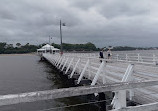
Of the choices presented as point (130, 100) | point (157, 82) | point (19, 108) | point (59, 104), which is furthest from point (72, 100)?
point (157, 82)

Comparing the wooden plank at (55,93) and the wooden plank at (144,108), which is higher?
the wooden plank at (55,93)

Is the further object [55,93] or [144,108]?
[144,108]

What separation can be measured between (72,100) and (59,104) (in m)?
0.73

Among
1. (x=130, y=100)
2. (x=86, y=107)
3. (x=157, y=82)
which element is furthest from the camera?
(x=86, y=107)

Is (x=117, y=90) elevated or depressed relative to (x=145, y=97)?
elevated

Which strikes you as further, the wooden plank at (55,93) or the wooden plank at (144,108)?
the wooden plank at (144,108)

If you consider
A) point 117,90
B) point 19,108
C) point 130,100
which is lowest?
point 19,108

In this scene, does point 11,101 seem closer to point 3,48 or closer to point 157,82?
point 157,82

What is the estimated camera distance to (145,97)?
5578 mm

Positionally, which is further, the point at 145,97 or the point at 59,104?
the point at 59,104

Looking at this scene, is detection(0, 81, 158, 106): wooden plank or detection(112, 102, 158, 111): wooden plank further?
detection(112, 102, 158, 111): wooden plank

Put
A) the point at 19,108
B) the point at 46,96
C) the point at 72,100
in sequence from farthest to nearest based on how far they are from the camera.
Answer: the point at 72,100
the point at 19,108
the point at 46,96

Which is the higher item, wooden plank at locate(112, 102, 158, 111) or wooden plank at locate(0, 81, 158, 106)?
wooden plank at locate(0, 81, 158, 106)

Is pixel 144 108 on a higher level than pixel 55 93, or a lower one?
lower
